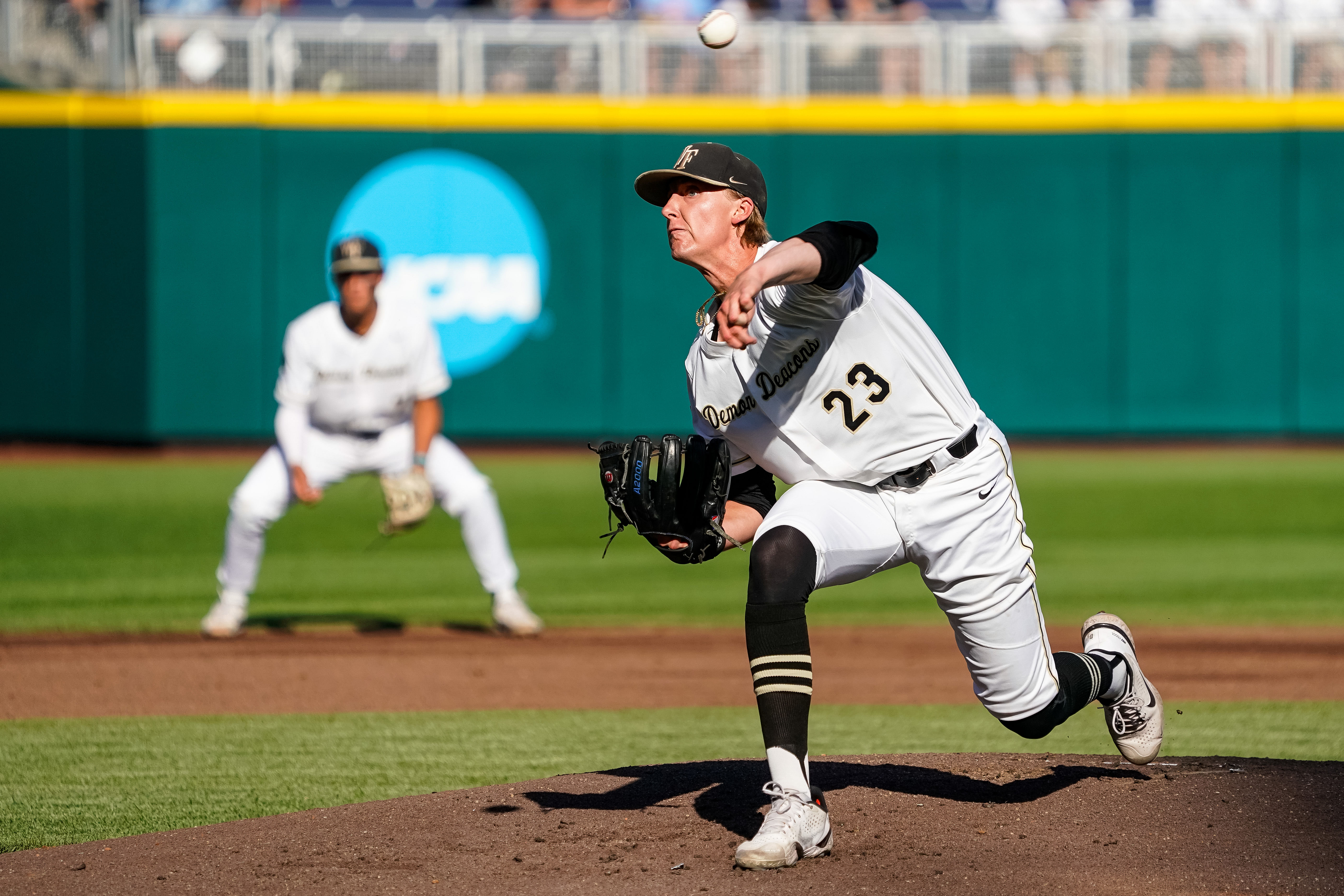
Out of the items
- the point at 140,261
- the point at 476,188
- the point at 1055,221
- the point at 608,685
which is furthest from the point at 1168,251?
the point at 608,685

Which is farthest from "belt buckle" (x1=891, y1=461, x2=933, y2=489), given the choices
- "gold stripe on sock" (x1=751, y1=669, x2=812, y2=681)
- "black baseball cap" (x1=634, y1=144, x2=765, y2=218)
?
"black baseball cap" (x1=634, y1=144, x2=765, y2=218)

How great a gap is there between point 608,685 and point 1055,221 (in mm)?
12123

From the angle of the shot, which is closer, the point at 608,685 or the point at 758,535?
the point at 758,535

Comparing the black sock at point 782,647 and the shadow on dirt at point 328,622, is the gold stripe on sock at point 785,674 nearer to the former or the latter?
the black sock at point 782,647

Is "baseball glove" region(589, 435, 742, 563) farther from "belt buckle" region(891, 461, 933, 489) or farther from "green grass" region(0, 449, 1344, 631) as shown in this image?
"green grass" region(0, 449, 1344, 631)

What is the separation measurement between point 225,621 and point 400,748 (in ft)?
8.92

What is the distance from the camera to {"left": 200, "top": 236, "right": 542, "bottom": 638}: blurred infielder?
310 inches

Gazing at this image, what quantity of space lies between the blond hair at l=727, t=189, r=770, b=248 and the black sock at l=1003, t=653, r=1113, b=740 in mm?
1307

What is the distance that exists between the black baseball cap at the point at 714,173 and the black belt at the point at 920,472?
A: 714 millimetres

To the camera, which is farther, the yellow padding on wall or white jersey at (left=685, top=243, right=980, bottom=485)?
the yellow padding on wall

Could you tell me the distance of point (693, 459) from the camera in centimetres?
396

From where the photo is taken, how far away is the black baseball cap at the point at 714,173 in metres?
3.89

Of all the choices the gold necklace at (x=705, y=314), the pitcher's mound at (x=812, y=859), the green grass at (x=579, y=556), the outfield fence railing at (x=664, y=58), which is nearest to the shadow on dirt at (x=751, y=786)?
the pitcher's mound at (x=812, y=859)

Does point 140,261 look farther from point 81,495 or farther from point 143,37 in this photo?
point 81,495
